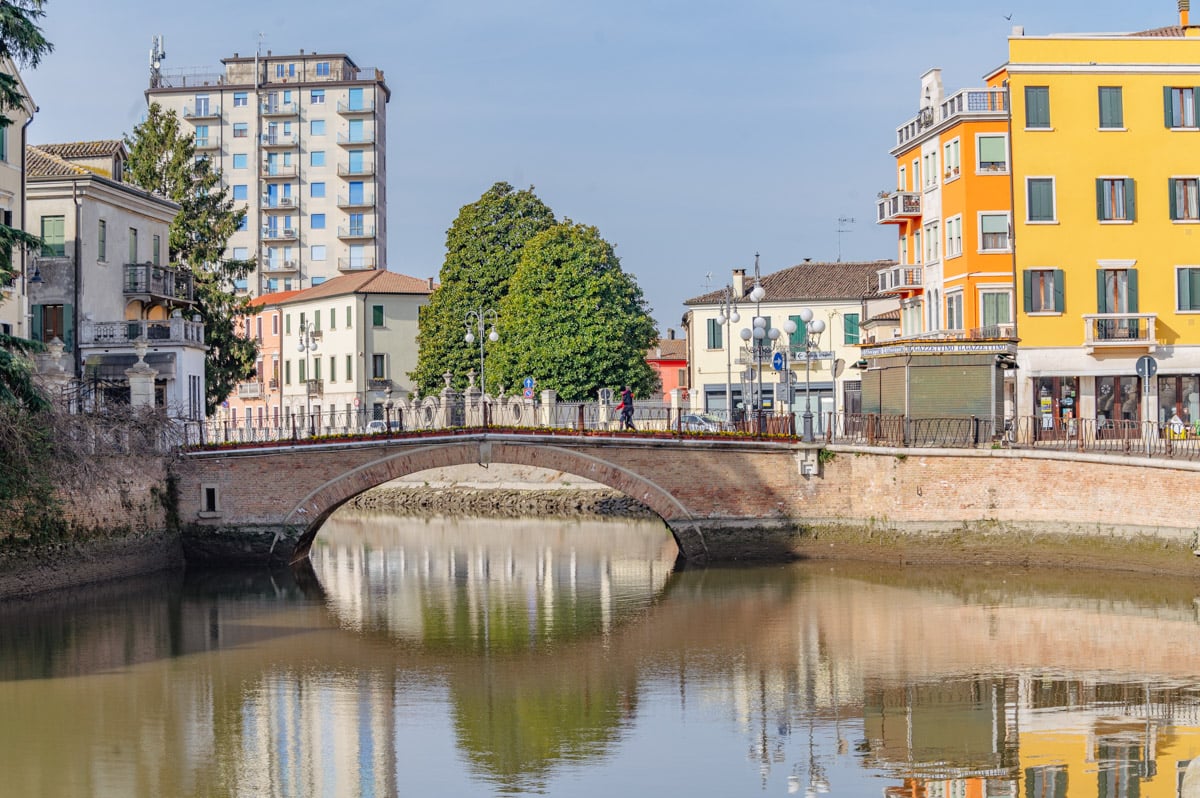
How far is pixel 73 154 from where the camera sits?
56781 mm

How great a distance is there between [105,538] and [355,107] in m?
69.7

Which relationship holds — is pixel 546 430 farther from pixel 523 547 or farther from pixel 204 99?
pixel 204 99

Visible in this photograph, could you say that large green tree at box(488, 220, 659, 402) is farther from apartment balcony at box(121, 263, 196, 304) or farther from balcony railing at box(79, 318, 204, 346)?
balcony railing at box(79, 318, 204, 346)

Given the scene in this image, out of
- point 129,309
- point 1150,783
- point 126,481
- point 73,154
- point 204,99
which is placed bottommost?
point 1150,783

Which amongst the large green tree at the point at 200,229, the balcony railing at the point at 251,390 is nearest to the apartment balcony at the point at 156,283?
the large green tree at the point at 200,229

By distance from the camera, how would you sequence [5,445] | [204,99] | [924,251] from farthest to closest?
[204,99] → [924,251] → [5,445]

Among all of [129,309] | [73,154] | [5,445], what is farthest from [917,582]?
[73,154]

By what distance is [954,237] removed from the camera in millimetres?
52719

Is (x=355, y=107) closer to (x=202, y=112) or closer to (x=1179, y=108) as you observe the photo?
(x=202, y=112)

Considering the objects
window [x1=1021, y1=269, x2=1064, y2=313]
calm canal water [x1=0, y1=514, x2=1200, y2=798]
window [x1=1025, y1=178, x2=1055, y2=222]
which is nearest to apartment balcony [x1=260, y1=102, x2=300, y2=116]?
window [x1=1025, y1=178, x2=1055, y2=222]

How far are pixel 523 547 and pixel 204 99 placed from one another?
65964 mm

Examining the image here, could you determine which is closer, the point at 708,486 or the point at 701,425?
the point at 708,486

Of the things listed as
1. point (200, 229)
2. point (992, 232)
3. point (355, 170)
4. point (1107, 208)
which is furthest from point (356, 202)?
point (1107, 208)

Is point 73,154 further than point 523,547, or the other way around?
point 73,154
